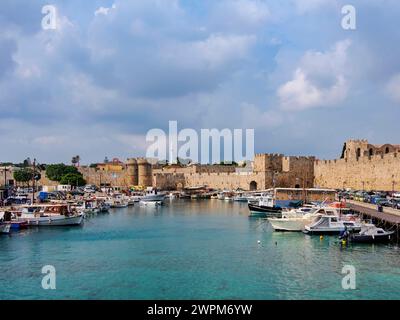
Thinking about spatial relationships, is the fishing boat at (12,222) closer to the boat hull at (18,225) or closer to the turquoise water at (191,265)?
the boat hull at (18,225)

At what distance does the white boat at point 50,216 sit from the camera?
24.6 metres

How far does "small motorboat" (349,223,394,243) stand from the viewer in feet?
60.0

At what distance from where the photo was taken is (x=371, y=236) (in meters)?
18.3

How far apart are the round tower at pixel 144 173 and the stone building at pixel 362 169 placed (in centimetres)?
2156

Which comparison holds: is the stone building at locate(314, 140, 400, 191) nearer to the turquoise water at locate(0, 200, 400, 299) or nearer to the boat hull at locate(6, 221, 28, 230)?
the turquoise water at locate(0, 200, 400, 299)

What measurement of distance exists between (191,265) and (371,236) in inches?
284

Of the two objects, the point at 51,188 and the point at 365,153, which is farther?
the point at 51,188

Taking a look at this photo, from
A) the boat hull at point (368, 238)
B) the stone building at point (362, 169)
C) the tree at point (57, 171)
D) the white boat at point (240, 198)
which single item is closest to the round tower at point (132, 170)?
the tree at point (57, 171)

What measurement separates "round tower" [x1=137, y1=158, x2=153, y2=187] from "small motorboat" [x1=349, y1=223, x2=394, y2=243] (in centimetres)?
4674

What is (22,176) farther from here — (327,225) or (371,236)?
(371,236)

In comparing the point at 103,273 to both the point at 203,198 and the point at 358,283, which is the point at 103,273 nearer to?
the point at 358,283

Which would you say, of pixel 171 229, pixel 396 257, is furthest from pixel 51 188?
pixel 396 257

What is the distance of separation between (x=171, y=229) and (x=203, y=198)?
3131 cm
